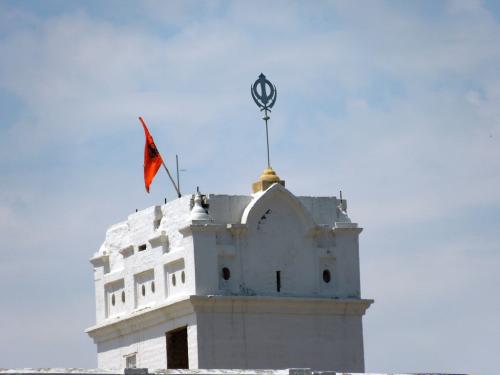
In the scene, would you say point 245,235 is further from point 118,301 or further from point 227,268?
point 118,301

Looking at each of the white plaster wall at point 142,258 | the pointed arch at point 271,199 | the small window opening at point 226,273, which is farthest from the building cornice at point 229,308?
the pointed arch at point 271,199

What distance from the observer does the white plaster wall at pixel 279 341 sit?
77.9 metres

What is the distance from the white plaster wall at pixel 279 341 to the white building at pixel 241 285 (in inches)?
1.5

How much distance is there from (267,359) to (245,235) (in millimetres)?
4723

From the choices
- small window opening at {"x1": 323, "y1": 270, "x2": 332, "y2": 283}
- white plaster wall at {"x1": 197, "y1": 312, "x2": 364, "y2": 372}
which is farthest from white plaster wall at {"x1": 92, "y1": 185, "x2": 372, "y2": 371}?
small window opening at {"x1": 323, "y1": 270, "x2": 332, "y2": 283}

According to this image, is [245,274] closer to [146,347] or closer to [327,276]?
[327,276]

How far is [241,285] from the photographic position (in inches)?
3113

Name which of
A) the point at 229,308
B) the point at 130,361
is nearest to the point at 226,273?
the point at 229,308

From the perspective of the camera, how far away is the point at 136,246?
8262cm

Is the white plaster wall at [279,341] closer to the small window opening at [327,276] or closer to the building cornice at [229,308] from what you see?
the building cornice at [229,308]

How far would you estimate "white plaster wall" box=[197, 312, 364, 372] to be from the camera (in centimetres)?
7794

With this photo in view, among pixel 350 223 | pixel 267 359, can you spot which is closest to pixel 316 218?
pixel 350 223

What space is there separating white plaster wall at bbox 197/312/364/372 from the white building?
0.04 m

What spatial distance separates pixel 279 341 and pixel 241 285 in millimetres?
2552
